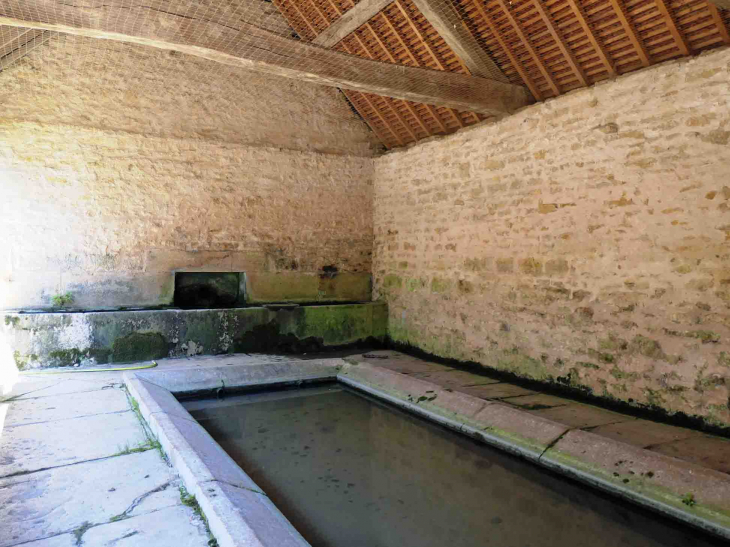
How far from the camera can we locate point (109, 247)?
18.1 ft

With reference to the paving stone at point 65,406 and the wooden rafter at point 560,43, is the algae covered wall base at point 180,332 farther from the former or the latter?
the wooden rafter at point 560,43

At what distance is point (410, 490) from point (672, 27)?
10.9 feet

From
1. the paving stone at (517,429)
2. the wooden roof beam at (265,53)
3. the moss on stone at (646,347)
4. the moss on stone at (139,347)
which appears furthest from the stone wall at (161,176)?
the moss on stone at (646,347)

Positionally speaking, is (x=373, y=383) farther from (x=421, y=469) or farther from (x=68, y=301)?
(x=68, y=301)

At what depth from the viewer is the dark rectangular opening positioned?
19.8ft

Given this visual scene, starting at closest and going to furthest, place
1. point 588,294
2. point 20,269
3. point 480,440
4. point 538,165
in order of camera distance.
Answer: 1. point 480,440
2. point 588,294
3. point 538,165
4. point 20,269

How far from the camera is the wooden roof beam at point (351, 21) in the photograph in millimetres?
4926

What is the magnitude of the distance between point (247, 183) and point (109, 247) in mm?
1663

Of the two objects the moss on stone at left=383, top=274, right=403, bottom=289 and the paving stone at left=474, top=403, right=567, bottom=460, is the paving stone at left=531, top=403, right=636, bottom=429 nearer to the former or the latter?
the paving stone at left=474, top=403, right=567, bottom=460

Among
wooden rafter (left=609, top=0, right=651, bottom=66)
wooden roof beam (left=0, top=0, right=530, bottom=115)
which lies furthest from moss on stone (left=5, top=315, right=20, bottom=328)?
wooden rafter (left=609, top=0, right=651, bottom=66)

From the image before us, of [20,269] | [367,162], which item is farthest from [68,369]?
[367,162]

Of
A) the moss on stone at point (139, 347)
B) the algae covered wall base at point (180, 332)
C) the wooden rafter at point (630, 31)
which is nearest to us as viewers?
the wooden rafter at point (630, 31)

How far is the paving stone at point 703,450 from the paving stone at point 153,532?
2.46m

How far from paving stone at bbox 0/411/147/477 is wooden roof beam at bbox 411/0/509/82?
384 centimetres
